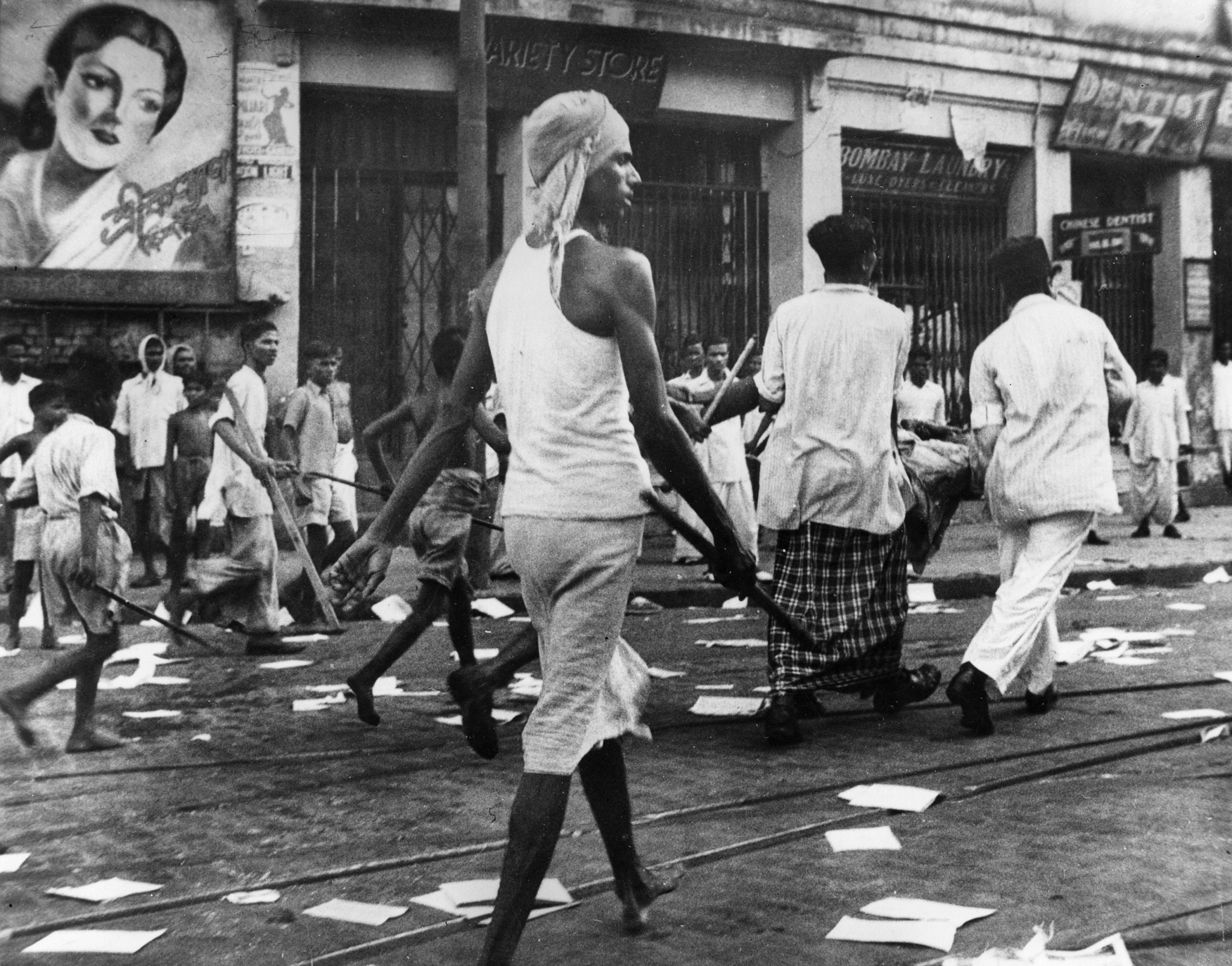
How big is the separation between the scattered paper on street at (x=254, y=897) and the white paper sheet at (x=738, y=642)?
4689mm

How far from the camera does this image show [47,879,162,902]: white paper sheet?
12.6ft

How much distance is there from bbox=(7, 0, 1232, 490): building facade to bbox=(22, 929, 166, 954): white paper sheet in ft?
34.1

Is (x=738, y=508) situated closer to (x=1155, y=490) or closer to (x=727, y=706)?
(x=1155, y=490)

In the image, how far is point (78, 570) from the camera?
20.3ft

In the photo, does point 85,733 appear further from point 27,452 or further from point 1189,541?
point 1189,541

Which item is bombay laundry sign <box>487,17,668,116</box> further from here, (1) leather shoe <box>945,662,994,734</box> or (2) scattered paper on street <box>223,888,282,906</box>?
(2) scattered paper on street <box>223,888,282,906</box>

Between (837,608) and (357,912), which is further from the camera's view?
(837,608)

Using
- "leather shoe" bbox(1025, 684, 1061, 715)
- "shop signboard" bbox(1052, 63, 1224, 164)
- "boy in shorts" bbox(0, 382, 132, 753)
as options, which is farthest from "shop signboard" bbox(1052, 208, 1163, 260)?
"boy in shorts" bbox(0, 382, 132, 753)

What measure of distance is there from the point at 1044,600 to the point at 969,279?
12893 mm

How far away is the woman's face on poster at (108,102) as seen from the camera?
515 inches

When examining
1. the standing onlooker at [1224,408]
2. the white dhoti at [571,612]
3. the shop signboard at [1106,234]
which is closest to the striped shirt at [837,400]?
the white dhoti at [571,612]

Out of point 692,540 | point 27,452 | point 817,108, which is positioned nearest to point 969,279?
point 817,108

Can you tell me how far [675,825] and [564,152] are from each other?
199cm

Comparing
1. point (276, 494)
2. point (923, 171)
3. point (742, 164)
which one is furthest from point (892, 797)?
point (923, 171)
